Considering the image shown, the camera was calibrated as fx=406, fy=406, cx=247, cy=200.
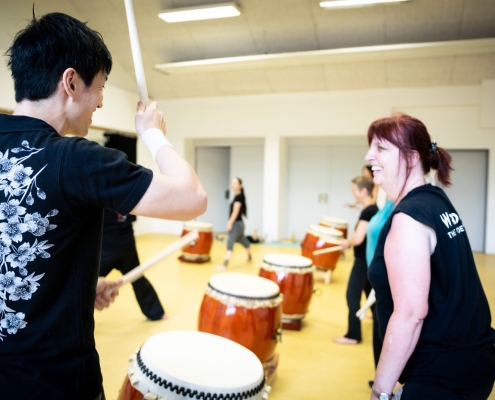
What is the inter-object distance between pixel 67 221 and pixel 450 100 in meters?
7.75

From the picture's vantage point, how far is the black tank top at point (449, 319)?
114cm

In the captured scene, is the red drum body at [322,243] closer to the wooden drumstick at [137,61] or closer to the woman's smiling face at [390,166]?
the woman's smiling face at [390,166]

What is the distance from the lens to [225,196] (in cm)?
966

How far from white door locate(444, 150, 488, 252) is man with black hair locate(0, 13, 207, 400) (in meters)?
8.00

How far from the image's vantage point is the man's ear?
85 cm

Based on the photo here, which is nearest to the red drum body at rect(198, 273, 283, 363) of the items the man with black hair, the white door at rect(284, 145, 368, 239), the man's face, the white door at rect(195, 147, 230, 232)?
the man with black hair

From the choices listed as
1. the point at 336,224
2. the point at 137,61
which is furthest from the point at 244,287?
the point at 336,224

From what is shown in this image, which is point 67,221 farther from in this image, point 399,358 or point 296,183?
point 296,183

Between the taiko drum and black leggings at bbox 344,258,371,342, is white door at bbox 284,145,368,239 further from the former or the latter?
the taiko drum

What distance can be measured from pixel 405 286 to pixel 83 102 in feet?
3.12

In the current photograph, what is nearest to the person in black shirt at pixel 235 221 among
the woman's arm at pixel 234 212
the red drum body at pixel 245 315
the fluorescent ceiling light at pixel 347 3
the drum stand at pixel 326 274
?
the woman's arm at pixel 234 212

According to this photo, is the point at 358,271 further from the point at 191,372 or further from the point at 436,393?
the point at 191,372

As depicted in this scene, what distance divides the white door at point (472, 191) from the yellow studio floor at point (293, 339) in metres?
2.53

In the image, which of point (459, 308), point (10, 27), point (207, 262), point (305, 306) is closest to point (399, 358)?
point (459, 308)
